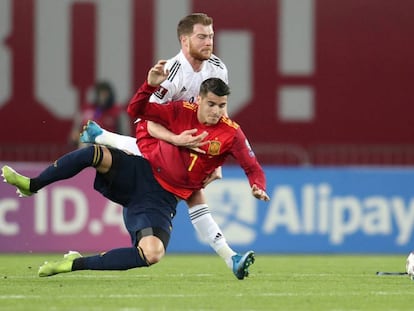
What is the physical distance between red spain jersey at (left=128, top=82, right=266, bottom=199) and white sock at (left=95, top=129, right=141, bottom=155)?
0.22m

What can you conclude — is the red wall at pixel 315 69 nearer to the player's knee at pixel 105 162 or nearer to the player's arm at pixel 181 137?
the player's arm at pixel 181 137

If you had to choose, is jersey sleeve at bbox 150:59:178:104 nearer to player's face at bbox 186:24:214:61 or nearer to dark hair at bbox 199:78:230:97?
player's face at bbox 186:24:214:61

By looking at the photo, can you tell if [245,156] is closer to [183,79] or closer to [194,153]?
[194,153]

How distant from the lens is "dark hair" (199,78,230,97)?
10625 millimetres

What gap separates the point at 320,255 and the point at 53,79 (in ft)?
19.1

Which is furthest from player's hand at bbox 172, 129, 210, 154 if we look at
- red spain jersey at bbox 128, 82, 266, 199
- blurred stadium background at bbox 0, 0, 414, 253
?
blurred stadium background at bbox 0, 0, 414, 253

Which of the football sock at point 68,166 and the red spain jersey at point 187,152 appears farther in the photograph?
the red spain jersey at point 187,152

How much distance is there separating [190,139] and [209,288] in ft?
3.86

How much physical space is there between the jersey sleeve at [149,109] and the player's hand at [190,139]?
9.9 inches

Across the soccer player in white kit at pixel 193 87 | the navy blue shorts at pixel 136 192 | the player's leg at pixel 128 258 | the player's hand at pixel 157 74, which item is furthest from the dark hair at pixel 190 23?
the player's leg at pixel 128 258

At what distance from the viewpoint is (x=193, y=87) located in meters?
11.3

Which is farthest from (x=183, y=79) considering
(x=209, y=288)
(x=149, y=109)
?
(x=209, y=288)

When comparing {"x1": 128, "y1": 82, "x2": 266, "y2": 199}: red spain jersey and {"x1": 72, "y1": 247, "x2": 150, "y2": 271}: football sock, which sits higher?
{"x1": 128, "y1": 82, "x2": 266, "y2": 199}: red spain jersey

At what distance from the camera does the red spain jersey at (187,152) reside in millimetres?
10820
